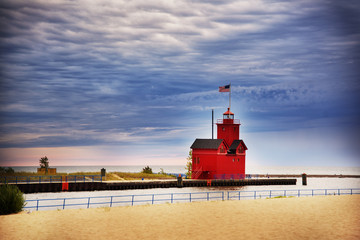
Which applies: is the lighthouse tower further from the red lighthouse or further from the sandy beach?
the sandy beach

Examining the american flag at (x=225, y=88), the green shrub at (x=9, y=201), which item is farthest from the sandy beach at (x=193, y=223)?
the american flag at (x=225, y=88)

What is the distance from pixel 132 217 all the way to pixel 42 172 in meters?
39.6

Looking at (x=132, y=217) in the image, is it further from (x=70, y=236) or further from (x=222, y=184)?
(x=222, y=184)

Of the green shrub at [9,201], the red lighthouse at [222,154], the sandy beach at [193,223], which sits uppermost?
the red lighthouse at [222,154]

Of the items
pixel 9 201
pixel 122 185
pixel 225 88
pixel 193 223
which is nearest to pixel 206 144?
pixel 225 88

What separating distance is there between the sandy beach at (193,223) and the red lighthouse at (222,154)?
33.5 metres

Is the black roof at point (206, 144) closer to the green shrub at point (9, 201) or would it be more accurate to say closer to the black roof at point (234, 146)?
the black roof at point (234, 146)

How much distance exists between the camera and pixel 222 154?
219ft

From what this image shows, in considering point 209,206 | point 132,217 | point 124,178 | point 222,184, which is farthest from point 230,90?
point 132,217

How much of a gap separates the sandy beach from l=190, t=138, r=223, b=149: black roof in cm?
3333

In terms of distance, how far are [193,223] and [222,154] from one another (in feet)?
140

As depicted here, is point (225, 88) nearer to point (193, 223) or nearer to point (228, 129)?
point (228, 129)

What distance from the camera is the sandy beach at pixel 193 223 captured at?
21312 mm

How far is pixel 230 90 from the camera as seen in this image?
219ft
